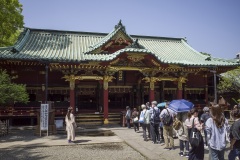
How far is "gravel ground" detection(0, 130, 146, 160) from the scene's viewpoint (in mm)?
8352

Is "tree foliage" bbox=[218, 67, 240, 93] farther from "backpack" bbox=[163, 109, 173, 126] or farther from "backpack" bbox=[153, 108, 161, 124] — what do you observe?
"backpack" bbox=[163, 109, 173, 126]

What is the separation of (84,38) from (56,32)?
303cm

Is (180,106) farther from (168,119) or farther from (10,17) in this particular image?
(10,17)

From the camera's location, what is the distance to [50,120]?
13.5 meters

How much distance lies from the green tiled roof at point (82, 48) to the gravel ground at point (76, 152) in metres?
7.51

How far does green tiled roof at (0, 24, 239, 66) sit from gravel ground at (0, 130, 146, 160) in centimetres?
751

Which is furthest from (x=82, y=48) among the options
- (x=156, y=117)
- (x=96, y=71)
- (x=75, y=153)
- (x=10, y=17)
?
(x=75, y=153)

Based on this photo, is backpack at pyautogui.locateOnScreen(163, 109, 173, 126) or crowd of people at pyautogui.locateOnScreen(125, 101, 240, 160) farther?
backpack at pyautogui.locateOnScreen(163, 109, 173, 126)

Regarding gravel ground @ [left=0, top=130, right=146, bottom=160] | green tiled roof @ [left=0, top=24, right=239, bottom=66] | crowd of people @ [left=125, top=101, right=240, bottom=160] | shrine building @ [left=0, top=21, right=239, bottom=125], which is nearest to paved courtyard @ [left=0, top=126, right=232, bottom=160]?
gravel ground @ [left=0, top=130, right=146, bottom=160]

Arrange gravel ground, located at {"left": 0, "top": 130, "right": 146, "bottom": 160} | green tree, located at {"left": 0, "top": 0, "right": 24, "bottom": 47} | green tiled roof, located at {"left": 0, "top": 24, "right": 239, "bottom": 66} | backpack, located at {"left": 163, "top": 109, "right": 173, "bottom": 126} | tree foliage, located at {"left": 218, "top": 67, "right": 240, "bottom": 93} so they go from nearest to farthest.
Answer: gravel ground, located at {"left": 0, "top": 130, "right": 146, "bottom": 160} → backpack, located at {"left": 163, "top": 109, "right": 173, "bottom": 126} → green tiled roof, located at {"left": 0, "top": 24, "right": 239, "bottom": 66} → green tree, located at {"left": 0, "top": 0, "right": 24, "bottom": 47} → tree foliage, located at {"left": 218, "top": 67, "right": 240, "bottom": 93}

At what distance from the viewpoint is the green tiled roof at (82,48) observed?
16547 mm

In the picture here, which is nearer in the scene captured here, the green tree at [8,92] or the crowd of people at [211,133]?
the crowd of people at [211,133]

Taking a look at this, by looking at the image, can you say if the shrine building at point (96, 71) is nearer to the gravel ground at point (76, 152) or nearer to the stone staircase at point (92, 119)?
the stone staircase at point (92, 119)

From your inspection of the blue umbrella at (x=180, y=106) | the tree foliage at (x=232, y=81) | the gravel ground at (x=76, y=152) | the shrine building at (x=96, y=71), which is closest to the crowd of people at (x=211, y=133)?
the blue umbrella at (x=180, y=106)
